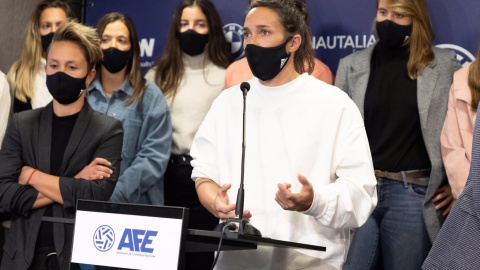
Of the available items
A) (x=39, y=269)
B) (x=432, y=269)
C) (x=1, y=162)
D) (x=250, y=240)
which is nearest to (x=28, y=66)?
(x=1, y=162)

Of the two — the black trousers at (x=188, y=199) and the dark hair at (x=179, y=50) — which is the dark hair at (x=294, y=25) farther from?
the dark hair at (x=179, y=50)

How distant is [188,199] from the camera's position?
460cm

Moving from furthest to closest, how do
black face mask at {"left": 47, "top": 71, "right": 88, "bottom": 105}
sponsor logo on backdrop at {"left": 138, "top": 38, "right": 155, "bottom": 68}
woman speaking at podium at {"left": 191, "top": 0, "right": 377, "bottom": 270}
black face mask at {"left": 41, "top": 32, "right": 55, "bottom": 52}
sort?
1. sponsor logo on backdrop at {"left": 138, "top": 38, "right": 155, "bottom": 68}
2. black face mask at {"left": 41, "top": 32, "right": 55, "bottom": 52}
3. black face mask at {"left": 47, "top": 71, "right": 88, "bottom": 105}
4. woman speaking at podium at {"left": 191, "top": 0, "right": 377, "bottom": 270}

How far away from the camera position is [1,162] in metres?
3.43

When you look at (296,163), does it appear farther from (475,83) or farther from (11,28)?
(11,28)

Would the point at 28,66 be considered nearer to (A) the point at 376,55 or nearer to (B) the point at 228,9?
(B) the point at 228,9

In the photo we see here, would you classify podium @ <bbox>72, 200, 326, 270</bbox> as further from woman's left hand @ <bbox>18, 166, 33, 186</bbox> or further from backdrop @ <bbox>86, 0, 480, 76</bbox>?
backdrop @ <bbox>86, 0, 480, 76</bbox>

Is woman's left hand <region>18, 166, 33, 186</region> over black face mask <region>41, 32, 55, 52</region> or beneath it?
beneath

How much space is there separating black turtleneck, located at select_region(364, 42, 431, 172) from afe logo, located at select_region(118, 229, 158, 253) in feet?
6.89

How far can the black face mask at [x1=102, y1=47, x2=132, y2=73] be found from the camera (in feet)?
14.9

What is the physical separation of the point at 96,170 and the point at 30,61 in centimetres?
179

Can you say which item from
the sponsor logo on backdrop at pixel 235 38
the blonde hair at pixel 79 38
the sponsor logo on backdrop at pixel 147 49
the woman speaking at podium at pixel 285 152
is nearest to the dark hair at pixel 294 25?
the woman speaking at podium at pixel 285 152

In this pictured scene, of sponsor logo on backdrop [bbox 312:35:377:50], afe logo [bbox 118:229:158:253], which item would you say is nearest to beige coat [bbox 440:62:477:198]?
sponsor logo on backdrop [bbox 312:35:377:50]

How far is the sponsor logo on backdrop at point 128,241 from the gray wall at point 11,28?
342 centimetres
